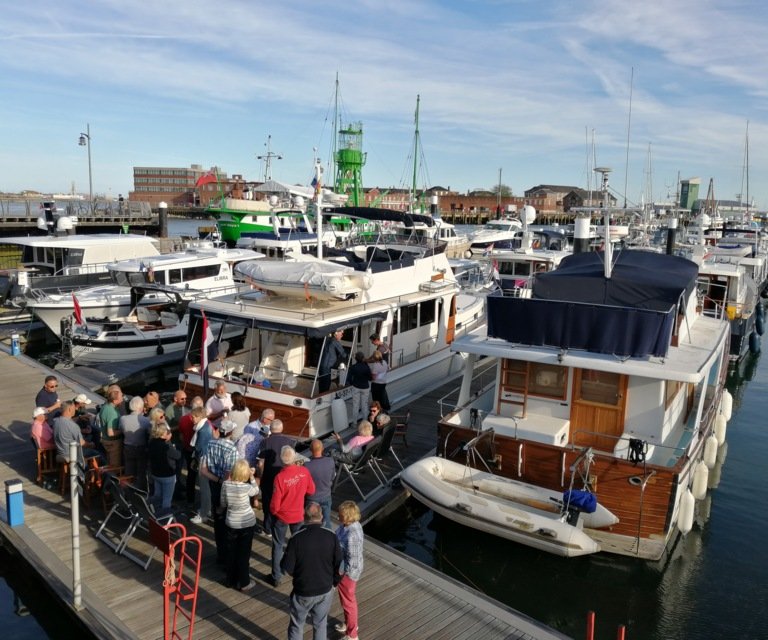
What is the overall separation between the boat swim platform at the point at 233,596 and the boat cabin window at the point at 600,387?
3.98 m

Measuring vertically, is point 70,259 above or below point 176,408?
above

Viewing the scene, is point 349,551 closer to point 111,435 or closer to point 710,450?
point 111,435

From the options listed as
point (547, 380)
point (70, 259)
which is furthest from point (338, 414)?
point (70, 259)

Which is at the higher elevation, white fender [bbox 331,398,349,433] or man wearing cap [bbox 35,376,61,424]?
man wearing cap [bbox 35,376,61,424]

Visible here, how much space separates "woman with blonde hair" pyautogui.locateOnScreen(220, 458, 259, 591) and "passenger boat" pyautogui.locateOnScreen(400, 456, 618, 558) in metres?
3.13

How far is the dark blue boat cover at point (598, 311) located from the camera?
9383mm

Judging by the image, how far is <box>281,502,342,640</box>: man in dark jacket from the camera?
5555 mm

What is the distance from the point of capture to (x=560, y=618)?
27.7 feet

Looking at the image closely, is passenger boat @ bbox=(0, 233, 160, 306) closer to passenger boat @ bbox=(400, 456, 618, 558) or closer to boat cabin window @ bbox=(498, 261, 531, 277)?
boat cabin window @ bbox=(498, 261, 531, 277)

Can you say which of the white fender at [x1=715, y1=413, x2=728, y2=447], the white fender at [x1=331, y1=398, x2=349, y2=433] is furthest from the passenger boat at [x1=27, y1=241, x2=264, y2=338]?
the white fender at [x1=715, y1=413, x2=728, y2=447]

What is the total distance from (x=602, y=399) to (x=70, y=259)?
73.1 feet

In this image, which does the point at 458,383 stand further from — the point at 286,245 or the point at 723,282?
the point at 286,245

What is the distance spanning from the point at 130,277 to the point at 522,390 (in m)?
15.9

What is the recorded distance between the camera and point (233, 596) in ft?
23.2
